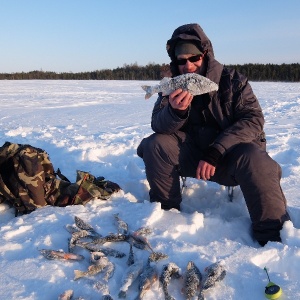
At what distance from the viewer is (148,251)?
2848 mm

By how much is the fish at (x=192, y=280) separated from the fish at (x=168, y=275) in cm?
8

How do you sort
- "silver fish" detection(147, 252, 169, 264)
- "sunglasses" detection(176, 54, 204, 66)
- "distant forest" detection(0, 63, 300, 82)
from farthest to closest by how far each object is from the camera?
1. "distant forest" detection(0, 63, 300, 82)
2. "sunglasses" detection(176, 54, 204, 66)
3. "silver fish" detection(147, 252, 169, 264)

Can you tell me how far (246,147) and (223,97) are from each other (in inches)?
22.3

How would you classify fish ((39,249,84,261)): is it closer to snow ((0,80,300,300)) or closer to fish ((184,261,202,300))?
snow ((0,80,300,300))

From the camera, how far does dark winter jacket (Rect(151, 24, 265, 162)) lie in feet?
11.4

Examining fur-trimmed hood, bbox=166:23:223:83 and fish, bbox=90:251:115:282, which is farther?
fur-trimmed hood, bbox=166:23:223:83

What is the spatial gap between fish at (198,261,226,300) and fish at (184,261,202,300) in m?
0.04

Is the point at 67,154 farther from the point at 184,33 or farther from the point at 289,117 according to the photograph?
the point at 289,117

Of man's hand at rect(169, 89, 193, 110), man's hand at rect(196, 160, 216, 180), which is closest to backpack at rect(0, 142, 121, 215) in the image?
man's hand at rect(196, 160, 216, 180)

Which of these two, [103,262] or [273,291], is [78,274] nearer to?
[103,262]

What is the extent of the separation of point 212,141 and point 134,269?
168cm

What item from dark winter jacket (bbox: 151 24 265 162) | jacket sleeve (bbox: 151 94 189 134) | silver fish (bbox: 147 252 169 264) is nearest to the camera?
silver fish (bbox: 147 252 169 264)

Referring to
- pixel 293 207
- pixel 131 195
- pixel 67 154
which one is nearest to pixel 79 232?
pixel 131 195

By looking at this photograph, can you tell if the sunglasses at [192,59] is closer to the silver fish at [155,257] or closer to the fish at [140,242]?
the fish at [140,242]
